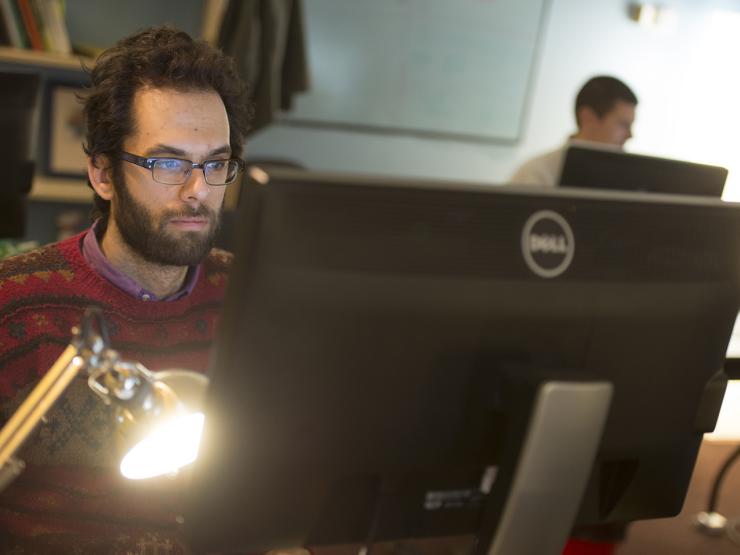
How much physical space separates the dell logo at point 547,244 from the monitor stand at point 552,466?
0.36ft

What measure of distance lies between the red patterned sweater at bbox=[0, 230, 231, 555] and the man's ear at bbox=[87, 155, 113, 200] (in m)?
0.21

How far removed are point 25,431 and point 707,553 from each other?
4.17 feet

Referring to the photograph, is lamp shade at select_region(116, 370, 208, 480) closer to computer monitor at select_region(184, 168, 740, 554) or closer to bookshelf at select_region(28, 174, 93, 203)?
computer monitor at select_region(184, 168, 740, 554)

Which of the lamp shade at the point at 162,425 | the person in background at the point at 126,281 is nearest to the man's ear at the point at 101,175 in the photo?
the person in background at the point at 126,281

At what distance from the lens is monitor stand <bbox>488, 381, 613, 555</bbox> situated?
83 centimetres

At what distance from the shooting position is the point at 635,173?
5.81 ft

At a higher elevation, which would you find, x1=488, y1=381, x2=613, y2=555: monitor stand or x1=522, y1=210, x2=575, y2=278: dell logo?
x1=522, y1=210, x2=575, y2=278: dell logo

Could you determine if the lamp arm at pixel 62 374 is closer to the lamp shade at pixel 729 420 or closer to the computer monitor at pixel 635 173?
the computer monitor at pixel 635 173

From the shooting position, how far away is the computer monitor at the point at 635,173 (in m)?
1.74

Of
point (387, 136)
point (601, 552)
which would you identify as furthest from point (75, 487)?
point (387, 136)

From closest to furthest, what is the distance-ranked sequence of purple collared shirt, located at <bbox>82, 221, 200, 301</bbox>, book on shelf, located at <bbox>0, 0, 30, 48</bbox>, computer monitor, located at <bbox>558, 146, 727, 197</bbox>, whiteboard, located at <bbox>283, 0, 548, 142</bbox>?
purple collared shirt, located at <bbox>82, 221, 200, 301</bbox> → computer monitor, located at <bbox>558, 146, 727, 197</bbox> → book on shelf, located at <bbox>0, 0, 30, 48</bbox> → whiteboard, located at <bbox>283, 0, 548, 142</bbox>

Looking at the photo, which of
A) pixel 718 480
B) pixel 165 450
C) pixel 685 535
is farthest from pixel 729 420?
pixel 165 450

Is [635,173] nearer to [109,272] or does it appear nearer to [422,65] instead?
[109,272]

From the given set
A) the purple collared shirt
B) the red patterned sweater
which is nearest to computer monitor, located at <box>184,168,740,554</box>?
the red patterned sweater
